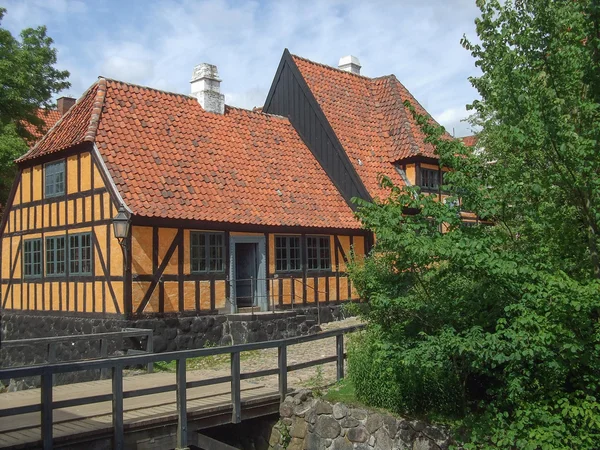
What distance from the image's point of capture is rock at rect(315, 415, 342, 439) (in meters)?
10.6

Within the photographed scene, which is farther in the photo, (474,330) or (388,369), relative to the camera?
(388,369)

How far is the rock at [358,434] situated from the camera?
10.3 m

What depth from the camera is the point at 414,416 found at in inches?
399

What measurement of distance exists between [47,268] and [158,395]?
9.26 metres

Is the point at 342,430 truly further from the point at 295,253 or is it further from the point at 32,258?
the point at 32,258

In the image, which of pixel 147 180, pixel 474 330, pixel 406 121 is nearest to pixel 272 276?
pixel 147 180

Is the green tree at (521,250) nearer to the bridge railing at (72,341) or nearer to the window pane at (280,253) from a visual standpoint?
the bridge railing at (72,341)

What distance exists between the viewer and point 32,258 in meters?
19.8

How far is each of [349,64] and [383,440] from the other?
19098mm

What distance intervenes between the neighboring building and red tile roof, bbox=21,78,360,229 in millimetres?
42

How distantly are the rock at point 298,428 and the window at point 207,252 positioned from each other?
7.22 metres

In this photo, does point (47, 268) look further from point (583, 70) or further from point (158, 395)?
point (583, 70)

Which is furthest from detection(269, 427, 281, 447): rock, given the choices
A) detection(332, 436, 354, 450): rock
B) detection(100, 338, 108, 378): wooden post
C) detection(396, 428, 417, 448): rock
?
detection(100, 338, 108, 378): wooden post

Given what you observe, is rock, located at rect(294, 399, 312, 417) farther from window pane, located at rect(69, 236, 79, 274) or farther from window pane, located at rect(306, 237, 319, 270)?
window pane, located at rect(306, 237, 319, 270)
